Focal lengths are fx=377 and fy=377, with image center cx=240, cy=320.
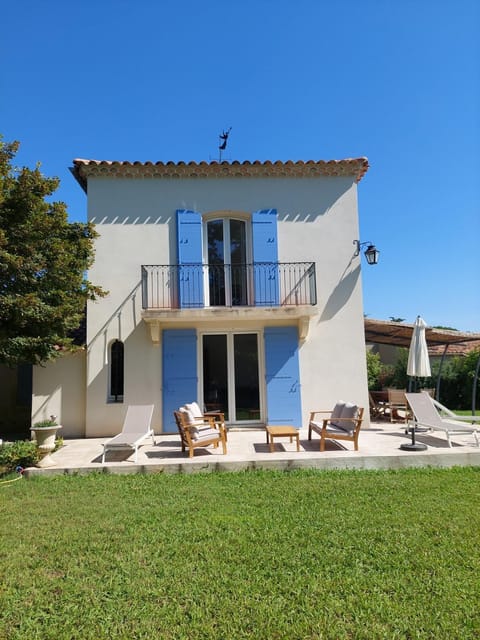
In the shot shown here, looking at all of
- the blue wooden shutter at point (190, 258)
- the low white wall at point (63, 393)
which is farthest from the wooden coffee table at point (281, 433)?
the low white wall at point (63, 393)

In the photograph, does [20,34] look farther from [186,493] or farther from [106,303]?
[186,493]

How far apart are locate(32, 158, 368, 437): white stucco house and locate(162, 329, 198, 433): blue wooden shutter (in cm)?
3

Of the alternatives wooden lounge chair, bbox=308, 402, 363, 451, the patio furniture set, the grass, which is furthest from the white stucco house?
the grass

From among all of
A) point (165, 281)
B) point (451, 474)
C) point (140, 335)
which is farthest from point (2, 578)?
point (165, 281)

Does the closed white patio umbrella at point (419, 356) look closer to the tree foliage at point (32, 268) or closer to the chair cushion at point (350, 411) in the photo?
the chair cushion at point (350, 411)

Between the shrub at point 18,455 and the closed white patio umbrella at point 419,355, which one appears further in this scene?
the closed white patio umbrella at point 419,355

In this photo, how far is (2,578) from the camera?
3.21 metres

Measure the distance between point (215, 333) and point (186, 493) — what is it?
5.36 m

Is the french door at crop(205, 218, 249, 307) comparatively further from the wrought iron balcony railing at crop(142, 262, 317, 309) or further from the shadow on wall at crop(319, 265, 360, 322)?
the shadow on wall at crop(319, 265, 360, 322)

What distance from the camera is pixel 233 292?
34.5 ft

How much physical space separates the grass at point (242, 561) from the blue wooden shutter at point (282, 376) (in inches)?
165

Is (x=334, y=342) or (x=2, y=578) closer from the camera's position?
(x=2, y=578)

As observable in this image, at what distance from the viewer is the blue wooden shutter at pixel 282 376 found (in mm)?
9812

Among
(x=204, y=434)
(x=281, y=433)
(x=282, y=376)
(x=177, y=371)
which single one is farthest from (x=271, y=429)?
(x=177, y=371)
